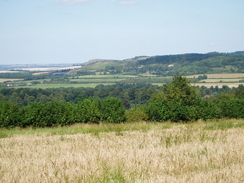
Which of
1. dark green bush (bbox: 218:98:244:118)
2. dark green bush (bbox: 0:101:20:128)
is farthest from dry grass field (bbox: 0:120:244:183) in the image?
dark green bush (bbox: 218:98:244:118)

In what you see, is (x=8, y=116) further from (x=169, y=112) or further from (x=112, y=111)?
(x=169, y=112)

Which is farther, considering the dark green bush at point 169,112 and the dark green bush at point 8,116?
the dark green bush at point 169,112

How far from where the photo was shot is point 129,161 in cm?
861

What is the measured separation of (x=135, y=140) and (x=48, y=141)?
140 inches

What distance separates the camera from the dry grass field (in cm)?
713

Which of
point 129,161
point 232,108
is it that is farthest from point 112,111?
point 129,161

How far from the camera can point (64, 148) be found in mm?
11109

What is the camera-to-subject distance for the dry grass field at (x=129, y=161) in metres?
7.13

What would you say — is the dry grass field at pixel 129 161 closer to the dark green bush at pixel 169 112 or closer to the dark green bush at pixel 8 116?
the dark green bush at pixel 8 116

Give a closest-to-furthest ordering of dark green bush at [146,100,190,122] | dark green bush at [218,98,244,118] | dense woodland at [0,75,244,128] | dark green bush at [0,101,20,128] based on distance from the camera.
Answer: dark green bush at [0,101,20,128] → dense woodland at [0,75,244,128] → dark green bush at [146,100,190,122] → dark green bush at [218,98,244,118]

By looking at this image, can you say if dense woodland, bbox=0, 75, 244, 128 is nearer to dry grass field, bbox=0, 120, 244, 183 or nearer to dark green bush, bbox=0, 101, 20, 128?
dark green bush, bbox=0, 101, 20, 128

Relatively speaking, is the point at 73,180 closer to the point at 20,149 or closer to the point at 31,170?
the point at 31,170

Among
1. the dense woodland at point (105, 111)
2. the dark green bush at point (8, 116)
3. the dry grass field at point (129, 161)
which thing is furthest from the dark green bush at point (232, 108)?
the dark green bush at point (8, 116)

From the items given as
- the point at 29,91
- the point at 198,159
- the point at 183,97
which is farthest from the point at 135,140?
the point at 29,91
